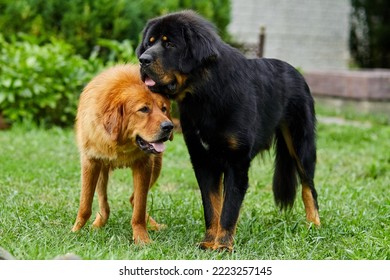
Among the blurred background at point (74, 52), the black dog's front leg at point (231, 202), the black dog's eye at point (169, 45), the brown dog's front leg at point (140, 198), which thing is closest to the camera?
the black dog's eye at point (169, 45)

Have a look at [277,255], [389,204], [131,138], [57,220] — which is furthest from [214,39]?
[389,204]

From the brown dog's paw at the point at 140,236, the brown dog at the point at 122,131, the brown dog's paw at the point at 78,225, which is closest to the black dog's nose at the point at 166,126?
the brown dog at the point at 122,131

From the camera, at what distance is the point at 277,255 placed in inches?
204

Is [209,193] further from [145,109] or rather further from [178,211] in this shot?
[178,211]

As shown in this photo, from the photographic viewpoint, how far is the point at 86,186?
18.4 feet

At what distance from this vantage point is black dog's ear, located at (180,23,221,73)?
498 centimetres

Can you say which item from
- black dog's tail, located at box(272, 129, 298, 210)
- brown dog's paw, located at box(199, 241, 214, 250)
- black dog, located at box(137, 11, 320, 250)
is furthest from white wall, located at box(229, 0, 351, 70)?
brown dog's paw, located at box(199, 241, 214, 250)

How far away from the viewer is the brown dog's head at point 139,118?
5121 millimetres

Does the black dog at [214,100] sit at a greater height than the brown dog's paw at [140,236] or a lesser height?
greater

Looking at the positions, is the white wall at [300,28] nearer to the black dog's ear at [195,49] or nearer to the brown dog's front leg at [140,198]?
the brown dog's front leg at [140,198]

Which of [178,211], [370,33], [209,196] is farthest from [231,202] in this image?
[370,33]

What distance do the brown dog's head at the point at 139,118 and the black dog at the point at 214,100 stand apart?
4.3 inches
